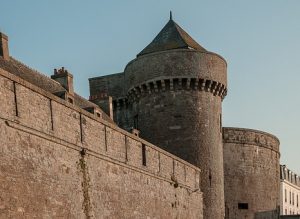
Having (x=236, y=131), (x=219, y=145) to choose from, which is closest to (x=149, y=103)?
(x=219, y=145)

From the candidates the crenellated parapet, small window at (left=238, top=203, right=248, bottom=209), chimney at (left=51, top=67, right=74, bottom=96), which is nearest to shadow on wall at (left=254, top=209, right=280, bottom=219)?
small window at (left=238, top=203, right=248, bottom=209)

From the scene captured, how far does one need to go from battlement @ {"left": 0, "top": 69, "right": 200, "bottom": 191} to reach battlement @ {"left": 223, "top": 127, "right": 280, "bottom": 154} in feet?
38.6

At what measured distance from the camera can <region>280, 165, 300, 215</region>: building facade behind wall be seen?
54562 millimetres

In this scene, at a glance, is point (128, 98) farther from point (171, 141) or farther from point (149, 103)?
point (171, 141)

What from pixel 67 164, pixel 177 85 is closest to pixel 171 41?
pixel 177 85

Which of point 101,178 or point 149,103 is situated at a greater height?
point 149,103

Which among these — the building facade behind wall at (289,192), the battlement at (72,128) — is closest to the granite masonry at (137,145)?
the battlement at (72,128)

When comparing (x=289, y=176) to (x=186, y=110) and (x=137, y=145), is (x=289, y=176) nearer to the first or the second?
(x=186, y=110)

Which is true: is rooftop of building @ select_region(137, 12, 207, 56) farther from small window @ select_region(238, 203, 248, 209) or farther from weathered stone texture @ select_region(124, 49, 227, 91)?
small window @ select_region(238, 203, 248, 209)

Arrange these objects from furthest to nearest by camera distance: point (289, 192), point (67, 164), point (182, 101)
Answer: point (289, 192) < point (182, 101) < point (67, 164)

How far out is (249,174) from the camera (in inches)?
1368

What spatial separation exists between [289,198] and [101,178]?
4445 cm

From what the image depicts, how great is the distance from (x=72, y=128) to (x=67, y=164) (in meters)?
1.08

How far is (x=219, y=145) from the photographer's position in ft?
90.4
